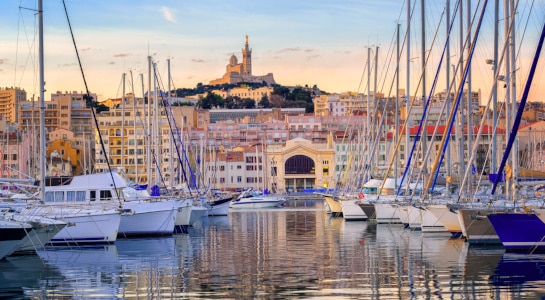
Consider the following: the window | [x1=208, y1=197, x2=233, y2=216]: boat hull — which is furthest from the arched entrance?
the window

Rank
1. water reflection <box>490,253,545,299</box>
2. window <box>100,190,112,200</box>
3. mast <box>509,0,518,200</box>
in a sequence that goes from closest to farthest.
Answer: water reflection <box>490,253,545,299</box> < mast <box>509,0,518,200</box> < window <box>100,190,112,200</box>

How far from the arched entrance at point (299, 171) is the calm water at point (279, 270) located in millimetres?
128967

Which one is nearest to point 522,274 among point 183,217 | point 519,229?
point 519,229

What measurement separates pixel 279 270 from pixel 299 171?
14282cm

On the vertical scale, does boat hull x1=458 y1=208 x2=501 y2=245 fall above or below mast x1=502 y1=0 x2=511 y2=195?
below

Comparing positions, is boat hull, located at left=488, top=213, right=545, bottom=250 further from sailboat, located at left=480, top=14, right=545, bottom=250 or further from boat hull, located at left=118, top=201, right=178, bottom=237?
boat hull, located at left=118, top=201, right=178, bottom=237

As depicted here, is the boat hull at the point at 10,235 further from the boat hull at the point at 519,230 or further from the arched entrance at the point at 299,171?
the arched entrance at the point at 299,171

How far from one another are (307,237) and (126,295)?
2074cm

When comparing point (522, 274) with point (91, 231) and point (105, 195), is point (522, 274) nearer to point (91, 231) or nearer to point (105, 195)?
point (91, 231)

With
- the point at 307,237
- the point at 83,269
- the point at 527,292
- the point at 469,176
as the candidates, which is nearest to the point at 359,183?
the point at 307,237

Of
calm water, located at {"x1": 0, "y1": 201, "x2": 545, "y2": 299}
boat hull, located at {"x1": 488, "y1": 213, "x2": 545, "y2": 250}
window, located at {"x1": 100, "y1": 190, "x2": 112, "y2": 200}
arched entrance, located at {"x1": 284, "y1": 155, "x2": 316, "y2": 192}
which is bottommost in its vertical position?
arched entrance, located at {"x1": 284, "y1": 155, "x2": 316, "y2": 192}

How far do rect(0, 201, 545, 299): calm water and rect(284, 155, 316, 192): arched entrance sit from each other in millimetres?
128967

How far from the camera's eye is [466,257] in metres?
30.3

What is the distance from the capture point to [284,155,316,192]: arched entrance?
170m
